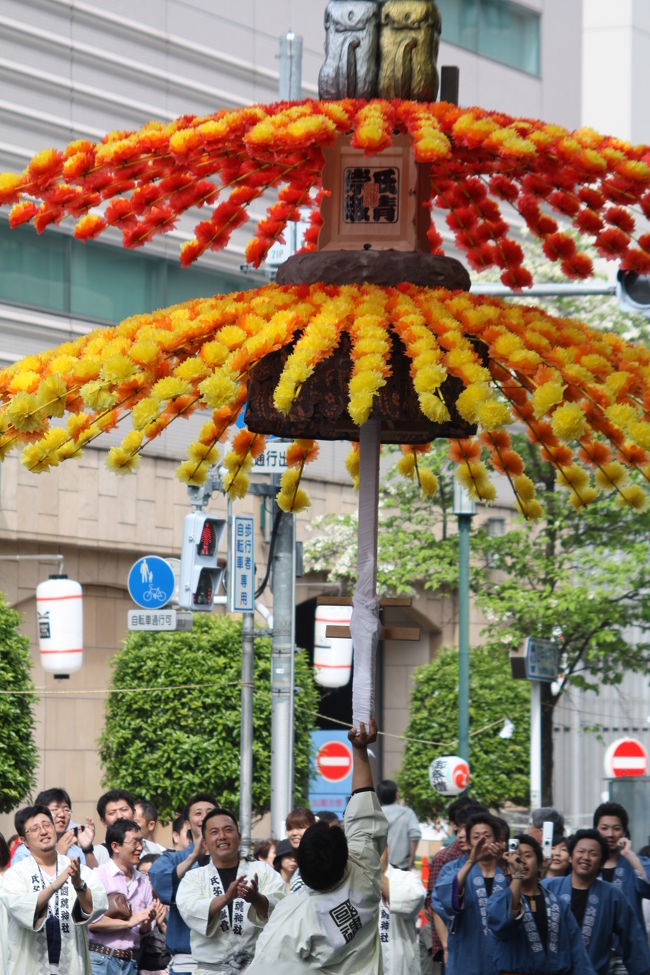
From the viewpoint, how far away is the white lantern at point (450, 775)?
67.4ft

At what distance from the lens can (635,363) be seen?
705cm

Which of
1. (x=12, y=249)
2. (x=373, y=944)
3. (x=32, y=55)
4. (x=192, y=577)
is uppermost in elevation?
(x=32, y=55)

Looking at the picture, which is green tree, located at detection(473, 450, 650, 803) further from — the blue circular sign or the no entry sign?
the blue circular sign

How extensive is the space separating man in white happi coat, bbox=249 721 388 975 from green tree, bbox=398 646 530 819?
18.4 metres

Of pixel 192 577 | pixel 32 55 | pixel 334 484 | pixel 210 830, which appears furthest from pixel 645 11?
pixel 210 830

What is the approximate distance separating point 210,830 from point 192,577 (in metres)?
6.01

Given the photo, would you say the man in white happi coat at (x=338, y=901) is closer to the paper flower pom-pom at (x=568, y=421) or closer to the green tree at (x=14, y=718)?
the paper flower pom-pom at (x=568, y=421)

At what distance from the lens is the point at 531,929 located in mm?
10211

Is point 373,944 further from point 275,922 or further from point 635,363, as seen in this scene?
point 635,363

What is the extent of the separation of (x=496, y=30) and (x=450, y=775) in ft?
50.2

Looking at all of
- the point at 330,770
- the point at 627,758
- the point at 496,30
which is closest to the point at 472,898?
the point at 330,770

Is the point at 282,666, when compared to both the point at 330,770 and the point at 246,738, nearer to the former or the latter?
the point at 246,738

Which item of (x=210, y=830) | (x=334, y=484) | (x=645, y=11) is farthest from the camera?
(x=645, y=11)

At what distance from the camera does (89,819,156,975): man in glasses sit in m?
11.0
